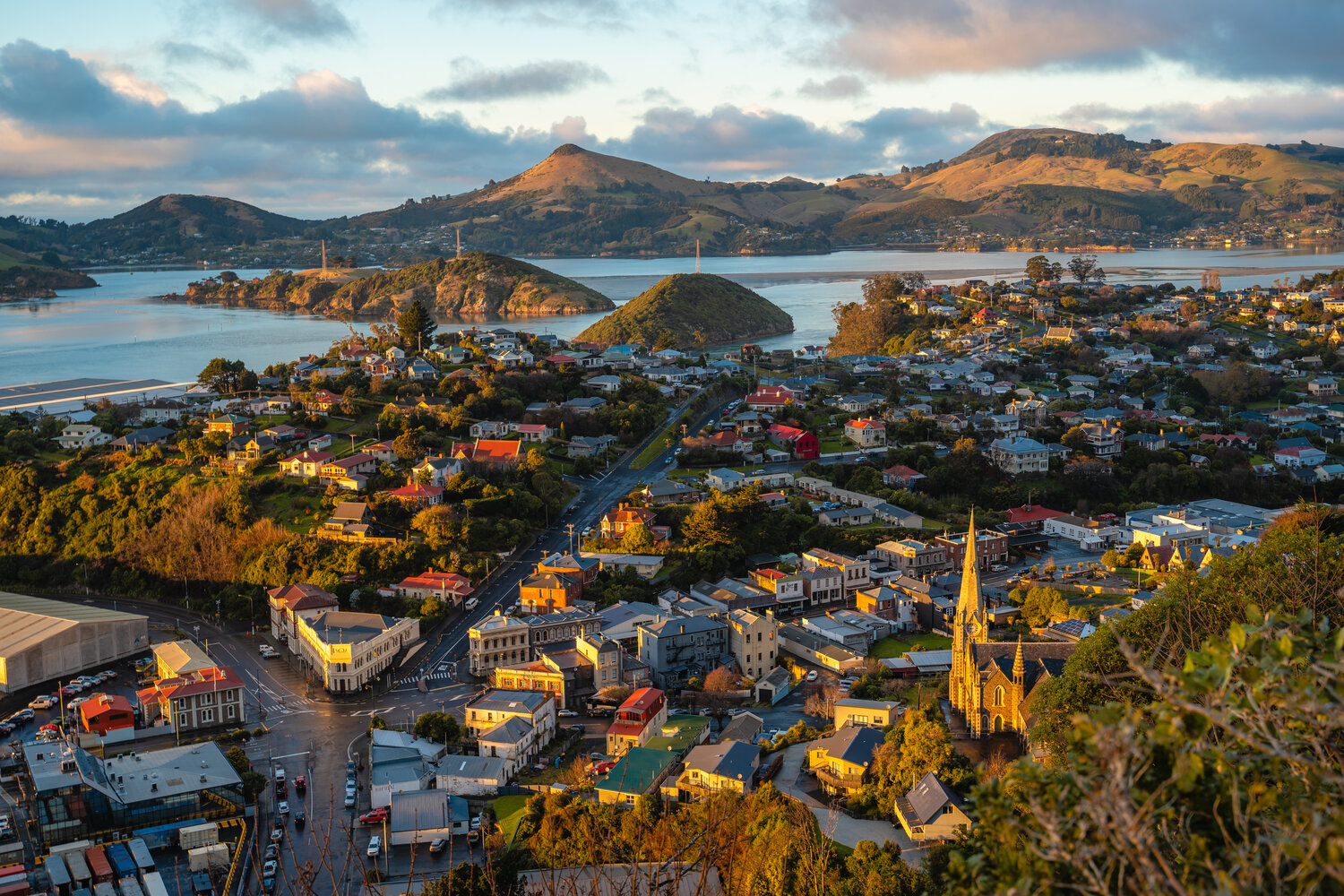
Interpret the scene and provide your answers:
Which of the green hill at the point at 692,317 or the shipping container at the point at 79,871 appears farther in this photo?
the green hill at the point at 692,317

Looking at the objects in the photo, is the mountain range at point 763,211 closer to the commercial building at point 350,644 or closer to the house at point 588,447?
the house at point 588,447

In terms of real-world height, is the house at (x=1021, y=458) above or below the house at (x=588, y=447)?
below

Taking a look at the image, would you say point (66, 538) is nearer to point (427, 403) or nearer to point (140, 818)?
point (427, 403)

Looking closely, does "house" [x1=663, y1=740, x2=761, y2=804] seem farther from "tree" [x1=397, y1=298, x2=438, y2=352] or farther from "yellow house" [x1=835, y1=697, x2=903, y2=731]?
"tree" [x1=397, y1=298, x2=438, y2=352]

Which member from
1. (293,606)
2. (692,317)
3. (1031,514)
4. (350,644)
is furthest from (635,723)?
(692,317)

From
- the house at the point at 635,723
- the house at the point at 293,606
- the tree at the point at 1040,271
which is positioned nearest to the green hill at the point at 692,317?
the tree at the point at 1040,271

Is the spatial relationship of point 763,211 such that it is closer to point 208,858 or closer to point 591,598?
point 591,598

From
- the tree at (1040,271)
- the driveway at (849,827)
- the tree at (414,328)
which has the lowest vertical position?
the driveway at (849,827)

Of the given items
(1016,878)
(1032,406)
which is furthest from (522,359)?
(1016,878)

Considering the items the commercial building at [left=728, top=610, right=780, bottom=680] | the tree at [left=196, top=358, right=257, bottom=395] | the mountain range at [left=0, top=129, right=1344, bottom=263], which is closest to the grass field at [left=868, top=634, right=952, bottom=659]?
the commercial building at [left=728, top=610, right=780, bottom=680]
